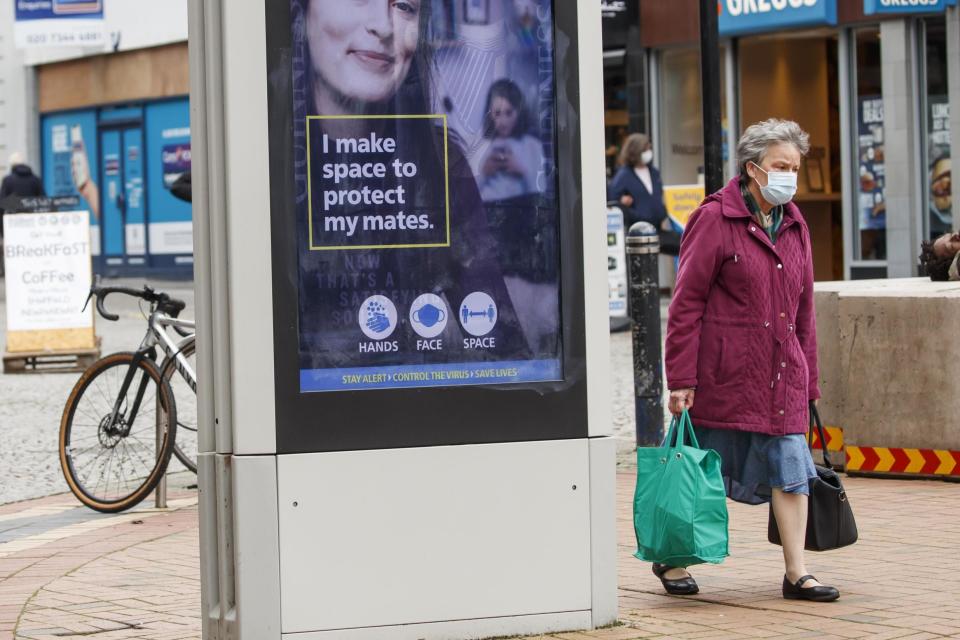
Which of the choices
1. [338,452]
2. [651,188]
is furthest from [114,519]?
[651,188]

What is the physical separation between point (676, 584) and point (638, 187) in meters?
12.0

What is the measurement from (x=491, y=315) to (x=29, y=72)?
110ft

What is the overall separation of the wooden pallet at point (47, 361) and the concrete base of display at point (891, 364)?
8735 millimetres

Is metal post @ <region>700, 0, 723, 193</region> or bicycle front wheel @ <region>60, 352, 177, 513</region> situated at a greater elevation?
metal post @ <region>700, 0, 723, 193</region>

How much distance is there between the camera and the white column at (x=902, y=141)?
20.3 m

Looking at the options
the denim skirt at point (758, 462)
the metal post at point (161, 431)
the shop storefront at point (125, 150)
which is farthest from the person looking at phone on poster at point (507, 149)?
the shop storefront at point (125, 150)

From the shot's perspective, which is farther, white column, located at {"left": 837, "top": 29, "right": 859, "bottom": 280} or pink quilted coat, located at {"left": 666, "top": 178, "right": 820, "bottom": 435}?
white column, located at {"left": 837, "top": 29, "right": 859, "bottom": 280}

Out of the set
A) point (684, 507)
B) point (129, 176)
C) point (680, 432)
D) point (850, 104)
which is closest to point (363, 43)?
point (680, 432)

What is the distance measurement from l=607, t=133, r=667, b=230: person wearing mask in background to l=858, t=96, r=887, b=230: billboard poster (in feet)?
13.4

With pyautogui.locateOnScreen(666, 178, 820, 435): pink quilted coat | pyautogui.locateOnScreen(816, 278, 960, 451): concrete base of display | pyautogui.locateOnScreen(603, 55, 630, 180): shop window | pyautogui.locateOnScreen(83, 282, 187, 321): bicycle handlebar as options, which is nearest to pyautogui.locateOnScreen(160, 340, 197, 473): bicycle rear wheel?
pyautogui.locateOnScreen(83, 282, 187, 321): bicycle handlebar

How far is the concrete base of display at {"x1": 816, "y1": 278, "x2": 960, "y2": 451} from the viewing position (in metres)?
8.57

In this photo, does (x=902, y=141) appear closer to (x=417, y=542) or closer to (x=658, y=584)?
(x=658, y=584)

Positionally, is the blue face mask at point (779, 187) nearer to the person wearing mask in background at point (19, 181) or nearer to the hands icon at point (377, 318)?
the hands icon at point (377, 318)

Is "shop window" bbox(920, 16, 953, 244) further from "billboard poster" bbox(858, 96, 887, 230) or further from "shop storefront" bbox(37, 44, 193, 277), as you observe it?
"shop storefront" bbox(37, 44, 193, 277)
